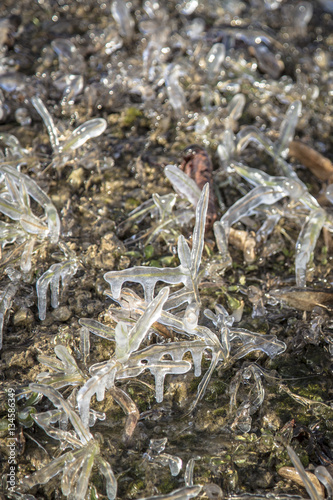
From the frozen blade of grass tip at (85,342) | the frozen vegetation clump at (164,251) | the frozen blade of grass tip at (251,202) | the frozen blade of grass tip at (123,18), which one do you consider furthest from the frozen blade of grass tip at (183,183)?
the frozen blade of grass tip at (123,18)

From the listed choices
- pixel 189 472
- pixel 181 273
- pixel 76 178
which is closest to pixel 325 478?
pixel 189 472

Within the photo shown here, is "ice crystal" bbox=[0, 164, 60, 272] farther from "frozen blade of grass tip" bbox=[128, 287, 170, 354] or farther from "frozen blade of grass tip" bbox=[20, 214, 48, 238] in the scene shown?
"frozen blade of grass tip" bbox=[128, 287, 170, 354]

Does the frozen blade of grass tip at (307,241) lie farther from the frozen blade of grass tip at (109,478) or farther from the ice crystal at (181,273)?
the frozen blade of grass tip at (109,478)

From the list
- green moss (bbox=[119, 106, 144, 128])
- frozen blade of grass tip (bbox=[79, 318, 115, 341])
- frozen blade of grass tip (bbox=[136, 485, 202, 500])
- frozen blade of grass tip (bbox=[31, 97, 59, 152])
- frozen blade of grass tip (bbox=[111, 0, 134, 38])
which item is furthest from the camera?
frozen blade of grass tip (bbox=[111, 0, 134, 38])

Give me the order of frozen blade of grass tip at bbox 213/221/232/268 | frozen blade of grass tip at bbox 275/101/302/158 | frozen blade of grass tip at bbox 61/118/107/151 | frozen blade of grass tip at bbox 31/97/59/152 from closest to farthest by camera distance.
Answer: frozen blade of grass tip at bbox 213/221/232/268
frozen blade of grass tip at bbox 61/118/107/151
frozen blade of grass tip at bbox 31/97/59/152
frozen blade of grass tip at bbox 275/101/302/158

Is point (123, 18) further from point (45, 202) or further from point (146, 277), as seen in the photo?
point (146, 277)

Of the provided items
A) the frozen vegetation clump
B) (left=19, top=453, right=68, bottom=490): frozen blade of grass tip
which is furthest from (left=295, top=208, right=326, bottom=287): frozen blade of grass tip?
(left=19, top=453, right=68, bottom=490): frozen blade of grass tip

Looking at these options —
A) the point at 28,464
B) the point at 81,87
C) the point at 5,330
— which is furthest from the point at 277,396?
the point at 81,87
